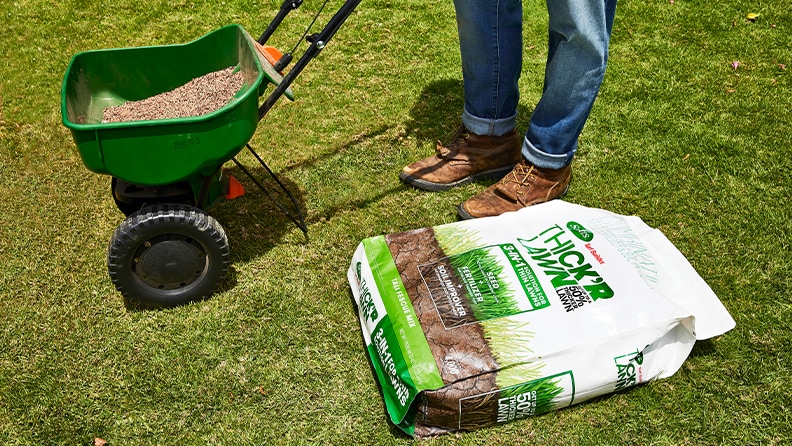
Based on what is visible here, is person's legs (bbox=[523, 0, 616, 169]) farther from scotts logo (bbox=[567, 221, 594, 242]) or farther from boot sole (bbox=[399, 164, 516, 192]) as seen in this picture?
scotts logo (bbox=[567, 221, 594, 242])

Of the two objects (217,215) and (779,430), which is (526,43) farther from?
(779,430)

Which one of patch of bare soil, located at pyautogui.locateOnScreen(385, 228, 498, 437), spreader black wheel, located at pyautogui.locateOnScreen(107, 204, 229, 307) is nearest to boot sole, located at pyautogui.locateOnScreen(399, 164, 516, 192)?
patch of bare soil, located at pyautogui.locateOnScreen(385, 228, 498, 437)

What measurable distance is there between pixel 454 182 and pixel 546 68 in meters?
0.60

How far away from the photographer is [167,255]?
6.85 feet

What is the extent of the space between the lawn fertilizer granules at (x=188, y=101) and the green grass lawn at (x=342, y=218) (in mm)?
527

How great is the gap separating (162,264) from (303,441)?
0.71 meters

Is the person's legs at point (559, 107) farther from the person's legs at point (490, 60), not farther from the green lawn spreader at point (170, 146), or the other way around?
the green lawn spreader at point (170, 146)

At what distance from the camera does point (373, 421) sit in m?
1.92

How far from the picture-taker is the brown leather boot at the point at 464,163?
2764 millimetres

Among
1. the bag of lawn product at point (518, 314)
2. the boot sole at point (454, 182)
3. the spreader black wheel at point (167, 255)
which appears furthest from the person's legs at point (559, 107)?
the spreader black wheel at point (167, 255)

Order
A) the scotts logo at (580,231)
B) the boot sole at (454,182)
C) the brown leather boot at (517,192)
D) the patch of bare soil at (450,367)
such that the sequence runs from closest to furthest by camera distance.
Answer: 1. the patch of bare soil at (450,367)
2. the scotts logo at (580,231)
3. the brown leather boot at (517,192)
4. the boot sole at (454,182)

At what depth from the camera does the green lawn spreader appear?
191 cm

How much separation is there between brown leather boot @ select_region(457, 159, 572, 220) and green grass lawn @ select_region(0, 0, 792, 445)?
0.13 m

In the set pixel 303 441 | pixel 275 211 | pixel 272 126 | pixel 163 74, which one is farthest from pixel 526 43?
pixel 303 441
